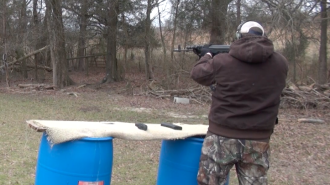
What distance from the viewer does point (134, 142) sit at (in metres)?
7.72

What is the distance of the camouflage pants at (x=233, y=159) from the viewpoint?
2.89m

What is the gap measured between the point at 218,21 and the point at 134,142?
13399 mm

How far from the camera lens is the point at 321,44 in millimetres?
19031

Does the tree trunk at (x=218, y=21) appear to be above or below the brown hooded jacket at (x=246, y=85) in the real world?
above

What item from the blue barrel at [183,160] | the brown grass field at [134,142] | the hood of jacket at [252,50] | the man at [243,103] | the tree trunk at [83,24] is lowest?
the brown grass field at [134,142]

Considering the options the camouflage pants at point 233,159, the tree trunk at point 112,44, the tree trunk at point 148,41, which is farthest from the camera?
the tree trunk at point 112,44

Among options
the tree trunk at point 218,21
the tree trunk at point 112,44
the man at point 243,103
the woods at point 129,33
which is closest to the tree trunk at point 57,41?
the woods at point 129,33

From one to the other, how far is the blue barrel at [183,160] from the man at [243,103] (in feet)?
1.13

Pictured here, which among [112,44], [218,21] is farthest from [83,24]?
[218,21]

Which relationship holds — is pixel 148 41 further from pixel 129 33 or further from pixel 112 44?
pixel 112 44

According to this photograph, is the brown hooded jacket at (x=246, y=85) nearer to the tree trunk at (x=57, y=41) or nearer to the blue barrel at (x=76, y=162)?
the blue barrel at (x=76, y=162)

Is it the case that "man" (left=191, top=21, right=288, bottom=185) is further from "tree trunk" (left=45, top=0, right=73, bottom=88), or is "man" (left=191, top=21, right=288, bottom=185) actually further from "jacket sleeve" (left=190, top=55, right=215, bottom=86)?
"tree trunk" (left=45, top=0, right=73, bottom=88)

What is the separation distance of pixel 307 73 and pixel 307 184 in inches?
616

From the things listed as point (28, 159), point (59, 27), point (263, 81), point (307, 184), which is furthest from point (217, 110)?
point (59, 27)
